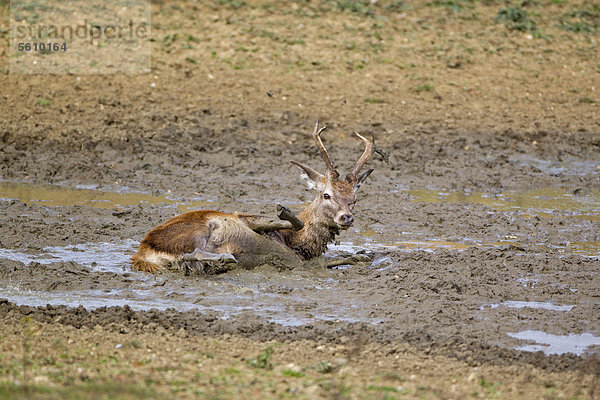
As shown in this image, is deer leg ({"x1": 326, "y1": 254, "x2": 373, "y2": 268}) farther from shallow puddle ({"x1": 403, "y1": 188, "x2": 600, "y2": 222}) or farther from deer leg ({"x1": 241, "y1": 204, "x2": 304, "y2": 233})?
shallow puddle ({"x1": 403, "y1": 188, "x2": 600, "y2": 222})

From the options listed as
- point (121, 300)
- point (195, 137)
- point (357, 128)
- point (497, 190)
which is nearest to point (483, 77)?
point (357, 128)

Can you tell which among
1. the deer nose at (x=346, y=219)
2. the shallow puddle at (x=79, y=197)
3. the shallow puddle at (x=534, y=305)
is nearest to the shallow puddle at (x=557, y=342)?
the shallow puddle at (x=534, y=305)

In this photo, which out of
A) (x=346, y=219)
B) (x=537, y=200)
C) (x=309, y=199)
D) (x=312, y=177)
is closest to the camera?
(x=346, y=219)

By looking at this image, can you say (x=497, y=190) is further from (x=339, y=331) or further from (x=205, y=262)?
(x=339, y=331)

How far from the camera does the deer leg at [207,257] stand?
28.2 ft

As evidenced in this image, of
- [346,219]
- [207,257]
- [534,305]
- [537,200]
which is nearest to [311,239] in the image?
[346,219]

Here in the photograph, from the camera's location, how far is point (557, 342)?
23.1ft

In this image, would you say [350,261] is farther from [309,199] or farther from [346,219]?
[309,199]

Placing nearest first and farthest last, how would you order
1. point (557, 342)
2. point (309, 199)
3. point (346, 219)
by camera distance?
1. point (557, 342)
2. point (346, 219)
3. point (309, 199)

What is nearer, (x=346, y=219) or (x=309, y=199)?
(x=346, y=219)

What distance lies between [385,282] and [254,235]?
5.02 feet

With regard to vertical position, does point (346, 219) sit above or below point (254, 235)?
above

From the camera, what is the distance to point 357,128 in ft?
50.4

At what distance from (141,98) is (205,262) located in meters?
7.51
